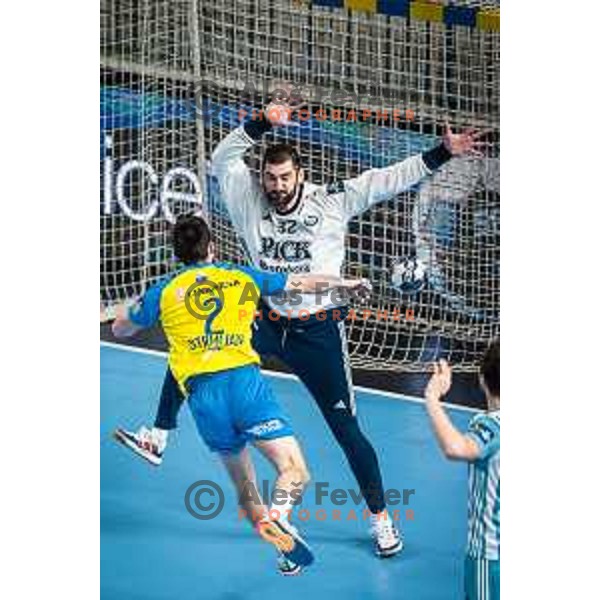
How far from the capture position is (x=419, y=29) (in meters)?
2.92

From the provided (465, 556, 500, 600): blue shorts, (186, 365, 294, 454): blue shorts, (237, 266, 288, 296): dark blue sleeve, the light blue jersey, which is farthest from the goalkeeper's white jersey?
(465, 556, 500, 600): blue shorts

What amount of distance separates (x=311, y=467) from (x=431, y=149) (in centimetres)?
79

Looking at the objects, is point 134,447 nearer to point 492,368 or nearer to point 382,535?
point 382,535

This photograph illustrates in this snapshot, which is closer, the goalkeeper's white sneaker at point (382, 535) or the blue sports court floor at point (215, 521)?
the blue sports court floor at point (215, 521)

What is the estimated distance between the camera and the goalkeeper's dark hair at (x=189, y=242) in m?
2.73

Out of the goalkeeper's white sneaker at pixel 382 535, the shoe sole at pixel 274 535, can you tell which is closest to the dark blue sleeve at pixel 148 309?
the shoe sole at pixel 274 535

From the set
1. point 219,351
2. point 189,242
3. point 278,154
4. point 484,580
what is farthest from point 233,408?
point 484,580

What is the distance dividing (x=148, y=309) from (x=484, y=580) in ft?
3.24

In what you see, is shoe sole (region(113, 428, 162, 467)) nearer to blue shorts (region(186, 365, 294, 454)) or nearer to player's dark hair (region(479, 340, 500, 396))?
blue shorts (region(186, 365, 294, 454))

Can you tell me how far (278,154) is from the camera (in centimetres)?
278

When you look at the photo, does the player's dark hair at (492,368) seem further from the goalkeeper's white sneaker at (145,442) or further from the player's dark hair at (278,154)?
the goalkeeper's white sneaker at (145,442)
